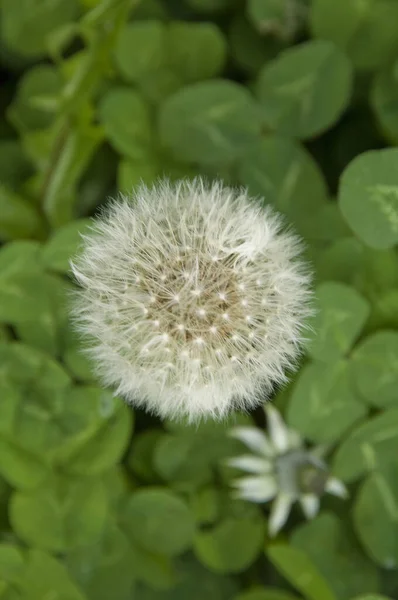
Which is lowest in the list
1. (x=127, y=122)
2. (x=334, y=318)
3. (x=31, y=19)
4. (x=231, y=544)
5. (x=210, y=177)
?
(x=231, y=544)

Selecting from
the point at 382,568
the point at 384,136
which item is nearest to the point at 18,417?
the point at 382,568

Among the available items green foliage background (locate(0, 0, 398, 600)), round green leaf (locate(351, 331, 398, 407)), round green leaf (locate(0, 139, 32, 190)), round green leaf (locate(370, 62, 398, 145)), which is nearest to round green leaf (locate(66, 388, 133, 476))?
green foliage background (locate(0, 0, 398, 600))

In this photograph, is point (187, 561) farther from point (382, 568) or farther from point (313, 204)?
point (313, 204)

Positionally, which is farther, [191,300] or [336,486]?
[336,486]

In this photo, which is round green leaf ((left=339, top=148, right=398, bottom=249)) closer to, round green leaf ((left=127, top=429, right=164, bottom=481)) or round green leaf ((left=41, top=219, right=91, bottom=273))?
round green leaf ((left=41, top=219, right=91, bottom=273))

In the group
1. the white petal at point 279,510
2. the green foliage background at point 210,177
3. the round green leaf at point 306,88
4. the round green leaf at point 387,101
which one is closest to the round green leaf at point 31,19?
the green foliage background at point 210,177

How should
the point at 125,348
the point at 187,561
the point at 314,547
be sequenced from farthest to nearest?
the point at 187,561 < the point at 314,547 < the point at 125,348

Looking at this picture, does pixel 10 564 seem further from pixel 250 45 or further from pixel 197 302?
pixel 250 45

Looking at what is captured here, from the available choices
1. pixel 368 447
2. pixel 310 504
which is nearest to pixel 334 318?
pixel 368 447
